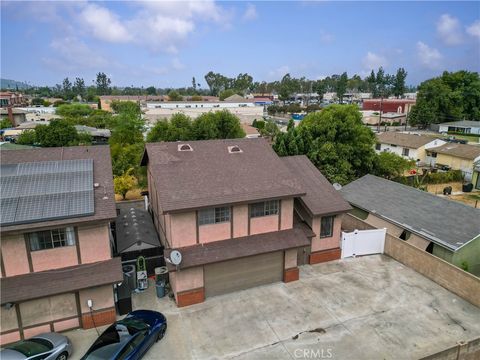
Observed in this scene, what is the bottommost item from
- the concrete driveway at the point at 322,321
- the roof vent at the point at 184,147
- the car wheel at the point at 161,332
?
the concrete driveway at the point at 322,321

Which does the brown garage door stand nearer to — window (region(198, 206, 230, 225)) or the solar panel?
window (region(198, 206, 230, 225))

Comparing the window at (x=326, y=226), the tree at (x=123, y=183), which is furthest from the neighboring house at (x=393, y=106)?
the window at (x=326, y=226)

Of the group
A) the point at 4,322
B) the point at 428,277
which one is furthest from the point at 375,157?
the point at 4,322

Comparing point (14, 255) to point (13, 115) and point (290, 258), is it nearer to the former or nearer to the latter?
point (290, 258)

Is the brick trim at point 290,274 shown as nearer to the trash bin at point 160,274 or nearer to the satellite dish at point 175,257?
the satellite dish at point 175,257

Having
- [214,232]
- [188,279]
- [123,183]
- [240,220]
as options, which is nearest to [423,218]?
[240,220]

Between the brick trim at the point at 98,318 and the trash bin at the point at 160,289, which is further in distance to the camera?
the trash bin at the point at 160,289

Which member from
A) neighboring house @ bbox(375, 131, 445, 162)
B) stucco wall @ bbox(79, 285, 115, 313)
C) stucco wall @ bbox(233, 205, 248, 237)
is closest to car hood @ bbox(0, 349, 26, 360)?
stucco wall @ bbox(79, 285, 115, 313)
